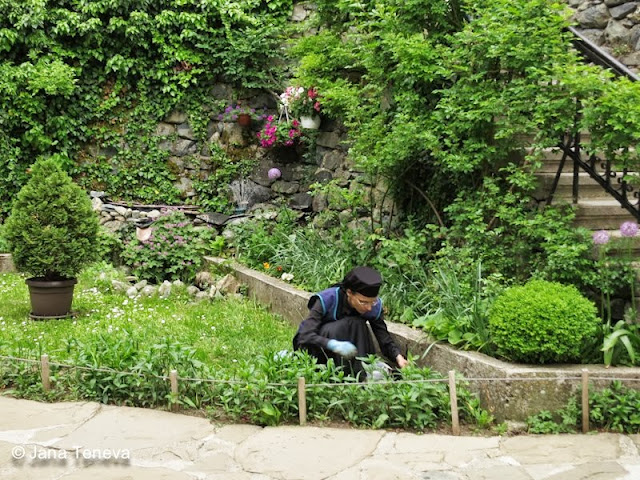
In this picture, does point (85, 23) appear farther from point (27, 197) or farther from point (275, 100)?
point (27, 197)

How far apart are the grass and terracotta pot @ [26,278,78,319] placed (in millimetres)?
129

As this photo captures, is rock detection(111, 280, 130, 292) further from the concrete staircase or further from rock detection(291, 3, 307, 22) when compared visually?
rock detection(291, 3, 307, 22)

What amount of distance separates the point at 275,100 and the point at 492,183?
528 centimetres

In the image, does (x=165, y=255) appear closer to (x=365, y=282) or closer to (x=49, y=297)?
(x=49, y=297)

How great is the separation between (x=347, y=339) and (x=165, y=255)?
13.2 ft

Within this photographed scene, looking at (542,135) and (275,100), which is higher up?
(275,100)

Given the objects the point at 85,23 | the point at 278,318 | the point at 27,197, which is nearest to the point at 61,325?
the point at 27,197

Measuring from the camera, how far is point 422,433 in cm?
353

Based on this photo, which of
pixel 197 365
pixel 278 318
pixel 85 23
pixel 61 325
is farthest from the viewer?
pixel 85 23

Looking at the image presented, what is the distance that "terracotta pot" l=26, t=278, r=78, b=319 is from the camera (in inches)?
232

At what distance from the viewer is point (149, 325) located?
5.59 m

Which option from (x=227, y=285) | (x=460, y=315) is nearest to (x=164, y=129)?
(x=227, y=285)

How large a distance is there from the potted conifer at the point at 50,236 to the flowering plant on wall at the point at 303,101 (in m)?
3.05

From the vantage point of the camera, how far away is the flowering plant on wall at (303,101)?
7901mm
